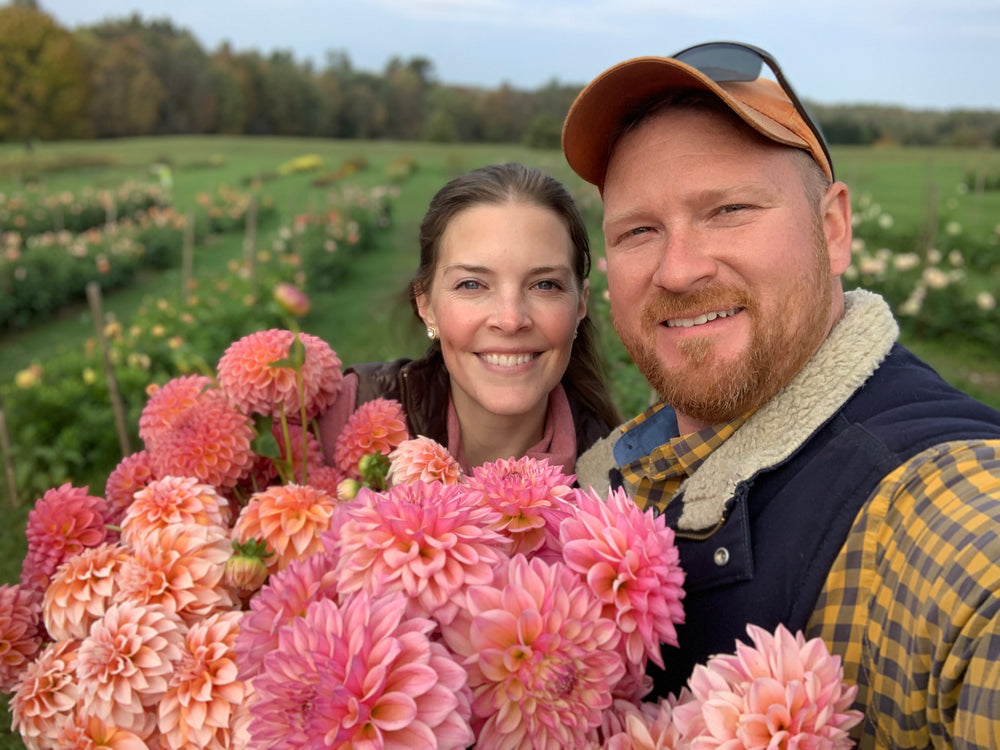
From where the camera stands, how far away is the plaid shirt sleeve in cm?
89

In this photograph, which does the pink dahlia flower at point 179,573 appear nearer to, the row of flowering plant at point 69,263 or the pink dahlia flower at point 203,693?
the pink dahlia flower at point 203,693

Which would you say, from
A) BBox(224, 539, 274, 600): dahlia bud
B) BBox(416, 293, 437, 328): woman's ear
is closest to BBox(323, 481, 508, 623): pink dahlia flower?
BBox(224, 539, 274, 600): dahlia bud

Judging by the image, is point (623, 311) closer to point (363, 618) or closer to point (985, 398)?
point (363, 618)

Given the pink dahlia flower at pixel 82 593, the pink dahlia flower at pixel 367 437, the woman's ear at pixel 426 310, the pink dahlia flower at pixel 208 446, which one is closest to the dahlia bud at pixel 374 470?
the pink dahlia flower at pixel 367 437

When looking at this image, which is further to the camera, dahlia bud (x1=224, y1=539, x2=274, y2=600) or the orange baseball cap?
the orange baseball cap

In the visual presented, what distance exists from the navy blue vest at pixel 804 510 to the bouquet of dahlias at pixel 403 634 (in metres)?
0.19

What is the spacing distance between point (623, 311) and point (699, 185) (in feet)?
1.04

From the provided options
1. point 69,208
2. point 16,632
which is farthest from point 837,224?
point 69,208

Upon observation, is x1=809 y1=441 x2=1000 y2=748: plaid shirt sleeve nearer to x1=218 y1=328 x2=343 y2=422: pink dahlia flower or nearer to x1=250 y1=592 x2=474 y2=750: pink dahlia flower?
x1=250 y1=592 x2=474 y2=750: pink dahlia flower

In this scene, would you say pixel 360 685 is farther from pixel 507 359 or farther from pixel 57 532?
pixel 507 359

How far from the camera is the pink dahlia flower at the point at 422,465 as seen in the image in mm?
1361

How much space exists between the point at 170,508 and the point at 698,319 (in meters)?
1.07

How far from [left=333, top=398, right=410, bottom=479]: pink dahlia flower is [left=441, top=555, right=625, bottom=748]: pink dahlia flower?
88cm

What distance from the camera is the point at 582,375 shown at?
2.57 meters
